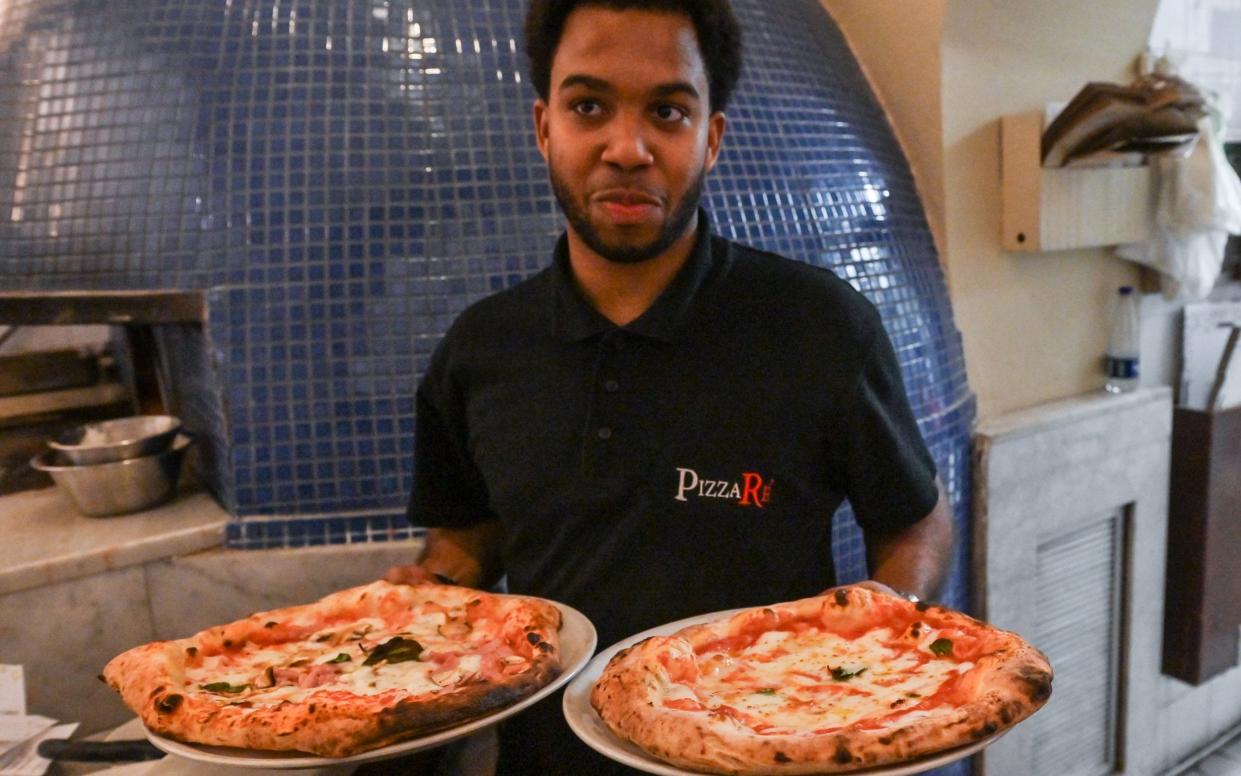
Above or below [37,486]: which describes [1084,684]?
below

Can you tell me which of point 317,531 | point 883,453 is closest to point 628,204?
point 883,453

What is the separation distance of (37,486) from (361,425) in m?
1.17

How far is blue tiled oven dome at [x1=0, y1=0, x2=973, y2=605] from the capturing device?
2305 mm

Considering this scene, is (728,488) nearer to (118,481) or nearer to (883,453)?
(883,453)

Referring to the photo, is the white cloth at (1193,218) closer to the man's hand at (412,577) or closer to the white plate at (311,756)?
the man's hand at (412,577)

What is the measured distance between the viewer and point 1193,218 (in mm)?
3414

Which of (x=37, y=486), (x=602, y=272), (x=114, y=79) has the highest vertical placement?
(x=114, y=79)

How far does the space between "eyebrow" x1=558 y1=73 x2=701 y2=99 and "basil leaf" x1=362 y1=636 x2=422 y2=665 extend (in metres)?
0.90

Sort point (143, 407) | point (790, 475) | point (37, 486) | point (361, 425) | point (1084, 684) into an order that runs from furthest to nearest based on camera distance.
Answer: point (1084, 684) → point (143, 407) → point (37, 486) → point (361, 425) → point (790, 475)

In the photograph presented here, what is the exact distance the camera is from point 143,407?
10.0 feet

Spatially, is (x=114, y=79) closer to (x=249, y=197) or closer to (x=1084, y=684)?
(x=249, y=197)

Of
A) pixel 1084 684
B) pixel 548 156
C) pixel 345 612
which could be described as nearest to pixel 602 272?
pixel 548 156

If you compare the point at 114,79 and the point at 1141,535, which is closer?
the point at 114,79

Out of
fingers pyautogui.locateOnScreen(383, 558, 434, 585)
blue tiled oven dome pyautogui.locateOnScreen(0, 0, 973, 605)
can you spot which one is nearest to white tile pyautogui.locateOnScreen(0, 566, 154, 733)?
blue tiled oven dome pyautogui.locateOnScreen(0, 0, 973, 605)
